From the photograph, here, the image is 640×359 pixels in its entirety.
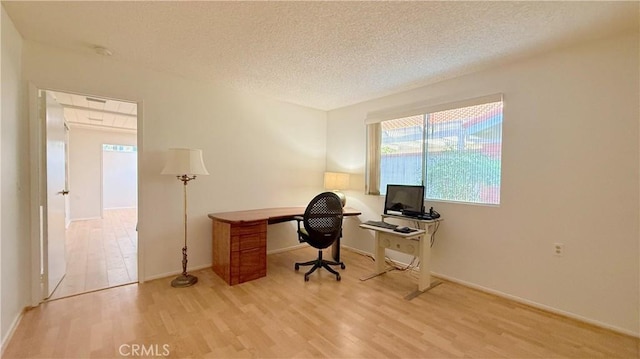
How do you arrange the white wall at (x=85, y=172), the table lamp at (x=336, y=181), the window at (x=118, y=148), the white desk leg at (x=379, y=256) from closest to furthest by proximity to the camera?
the white desk leg at (x=379, y=256) < the table lamp at (x=336, y=181) < the white wall at (x=85, y=172) < the window at (x=118, y=148)

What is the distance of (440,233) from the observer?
132 inches

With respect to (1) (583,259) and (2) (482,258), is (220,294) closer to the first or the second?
(2) (482,258)

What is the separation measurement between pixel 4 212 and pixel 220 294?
1804mm

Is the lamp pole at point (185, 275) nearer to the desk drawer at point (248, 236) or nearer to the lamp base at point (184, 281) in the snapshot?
the lamp base at point (184, 281)

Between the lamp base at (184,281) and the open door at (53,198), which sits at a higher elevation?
the open door at (53,198)

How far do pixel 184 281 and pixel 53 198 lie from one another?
5.17 feet

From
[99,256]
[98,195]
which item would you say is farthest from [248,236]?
[98,195]

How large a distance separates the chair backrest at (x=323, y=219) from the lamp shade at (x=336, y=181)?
111 centimetres

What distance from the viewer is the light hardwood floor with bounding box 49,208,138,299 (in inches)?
119

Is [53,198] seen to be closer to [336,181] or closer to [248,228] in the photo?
[248,228]

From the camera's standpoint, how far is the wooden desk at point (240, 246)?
308 centimetres

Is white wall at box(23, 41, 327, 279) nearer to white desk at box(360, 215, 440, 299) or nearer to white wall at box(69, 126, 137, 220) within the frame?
white desk at box(360, 215, 440, 299)

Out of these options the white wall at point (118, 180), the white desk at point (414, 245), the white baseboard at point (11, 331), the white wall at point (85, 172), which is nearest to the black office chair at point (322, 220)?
the white desk at point (414, 245)

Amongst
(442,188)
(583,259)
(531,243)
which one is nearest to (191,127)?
(442,188)
